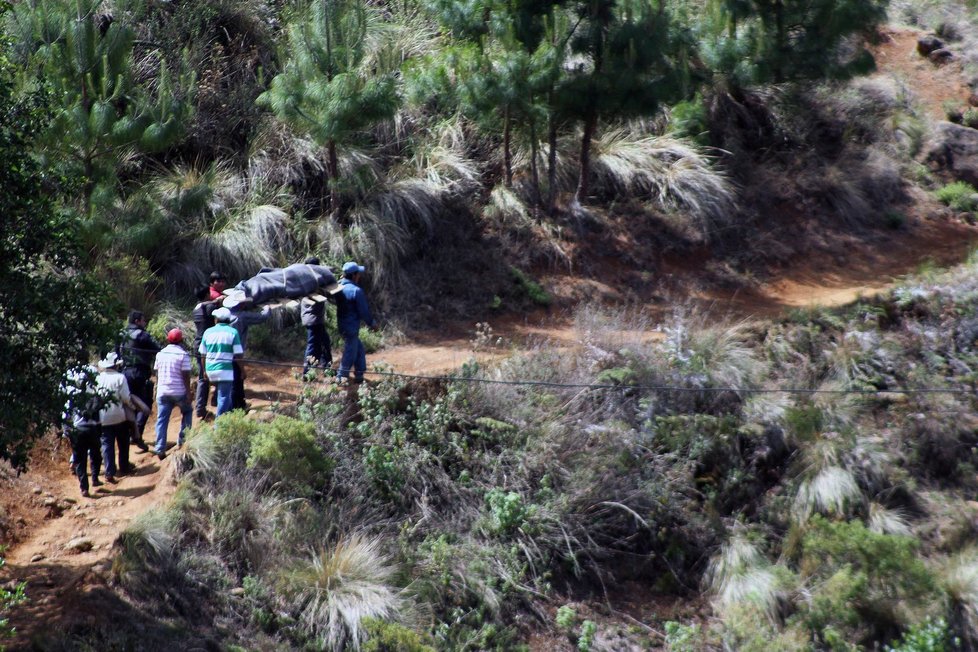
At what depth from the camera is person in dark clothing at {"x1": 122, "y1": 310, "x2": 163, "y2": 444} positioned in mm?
11141

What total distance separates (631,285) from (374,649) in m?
8.79

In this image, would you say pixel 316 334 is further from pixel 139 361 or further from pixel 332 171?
pixel 332 171

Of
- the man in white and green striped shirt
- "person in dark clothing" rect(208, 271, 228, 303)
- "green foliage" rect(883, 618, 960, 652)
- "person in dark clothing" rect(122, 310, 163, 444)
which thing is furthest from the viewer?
"person in dark clothing" rect(208, 271, 228, 303)

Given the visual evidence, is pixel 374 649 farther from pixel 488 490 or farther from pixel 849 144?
pixel 849 144

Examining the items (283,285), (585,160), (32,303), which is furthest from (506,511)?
(585,160)

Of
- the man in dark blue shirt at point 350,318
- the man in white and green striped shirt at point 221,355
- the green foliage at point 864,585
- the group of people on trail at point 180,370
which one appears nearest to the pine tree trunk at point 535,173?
the group of people on trail at point 180,370

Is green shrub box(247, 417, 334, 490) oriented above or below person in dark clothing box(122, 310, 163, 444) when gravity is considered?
below

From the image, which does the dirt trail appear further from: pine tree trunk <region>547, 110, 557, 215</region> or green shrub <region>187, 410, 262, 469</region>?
pine tree trunk <region>547, 110, 557, 215</region>

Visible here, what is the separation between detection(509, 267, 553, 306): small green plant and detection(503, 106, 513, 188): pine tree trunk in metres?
Answer: 1.93

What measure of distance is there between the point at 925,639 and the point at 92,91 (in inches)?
456

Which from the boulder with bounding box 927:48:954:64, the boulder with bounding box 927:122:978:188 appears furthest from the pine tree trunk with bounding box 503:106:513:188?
the boulder with bounding box 927:48:954:64

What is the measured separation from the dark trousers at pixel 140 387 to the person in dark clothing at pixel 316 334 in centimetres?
169

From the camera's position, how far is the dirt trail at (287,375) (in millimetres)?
9039

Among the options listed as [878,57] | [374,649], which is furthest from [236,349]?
[878,57]
